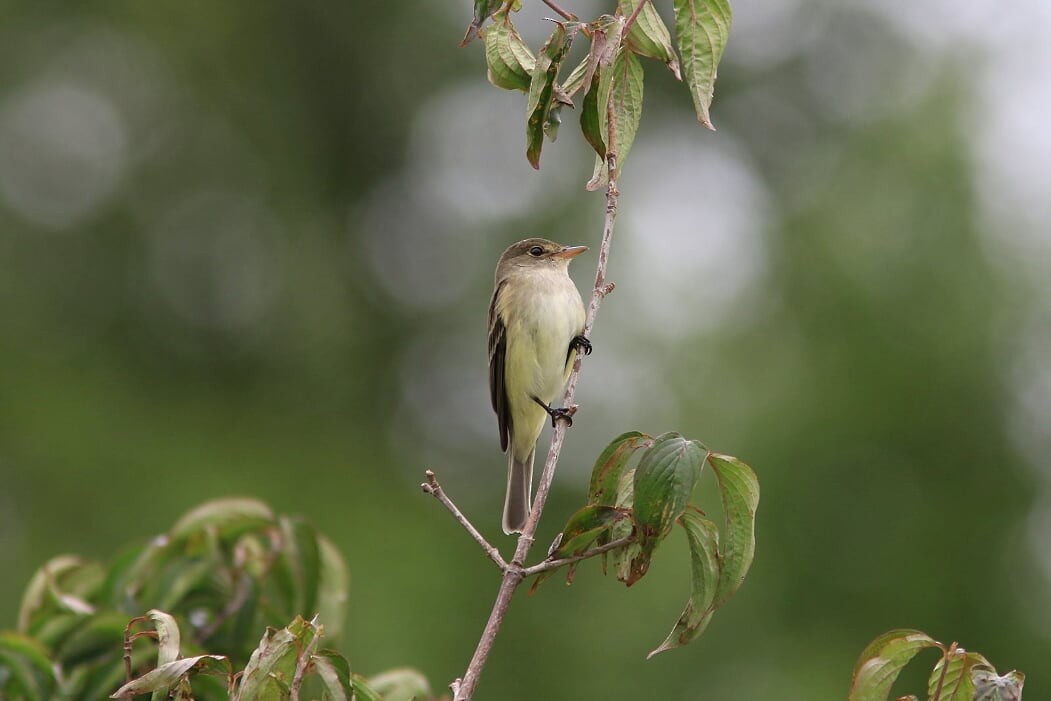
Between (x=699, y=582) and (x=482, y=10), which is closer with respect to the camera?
(x=699, y=582)

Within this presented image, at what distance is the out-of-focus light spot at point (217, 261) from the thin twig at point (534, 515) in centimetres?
1031

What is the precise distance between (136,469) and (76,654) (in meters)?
8.94

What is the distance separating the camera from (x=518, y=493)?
536 centimetres

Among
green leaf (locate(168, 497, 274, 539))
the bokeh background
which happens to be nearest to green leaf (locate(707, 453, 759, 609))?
green leaf (locate(168, 497, 274, 539))

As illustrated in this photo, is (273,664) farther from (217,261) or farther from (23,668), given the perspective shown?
(217,261)

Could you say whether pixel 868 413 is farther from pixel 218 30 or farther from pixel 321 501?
pixel 218 30

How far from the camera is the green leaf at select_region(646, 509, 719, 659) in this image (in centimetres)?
230

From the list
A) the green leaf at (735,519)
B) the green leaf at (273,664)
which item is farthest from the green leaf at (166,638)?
the green leaf at (735,519)

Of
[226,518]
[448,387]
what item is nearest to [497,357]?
[226,518]

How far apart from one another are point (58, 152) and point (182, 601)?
35.5 feet

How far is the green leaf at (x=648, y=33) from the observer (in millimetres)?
2715

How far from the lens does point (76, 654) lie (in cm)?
284

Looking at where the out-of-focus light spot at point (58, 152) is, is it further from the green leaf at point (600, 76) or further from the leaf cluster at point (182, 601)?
the green leaf at point (600, 76)

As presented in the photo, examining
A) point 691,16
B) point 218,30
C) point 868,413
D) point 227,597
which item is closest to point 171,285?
point 218,30
